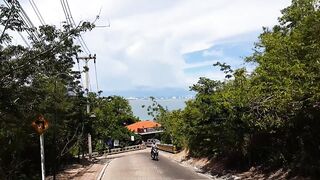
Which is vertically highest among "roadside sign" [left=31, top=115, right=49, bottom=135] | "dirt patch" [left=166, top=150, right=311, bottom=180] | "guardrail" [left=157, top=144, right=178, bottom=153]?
"guardrail" [left=157, top=144, right=178, bottom=153]

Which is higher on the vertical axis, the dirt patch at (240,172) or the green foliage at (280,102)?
the green foliage at (280,102)

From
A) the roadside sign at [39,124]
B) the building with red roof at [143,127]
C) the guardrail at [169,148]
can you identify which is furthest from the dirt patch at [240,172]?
the building with red roof at [143,127]

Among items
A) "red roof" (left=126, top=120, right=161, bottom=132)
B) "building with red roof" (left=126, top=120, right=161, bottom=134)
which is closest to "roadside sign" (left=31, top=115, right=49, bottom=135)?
"building with red roof" (left=126, top=120, right=161, bottom=134)

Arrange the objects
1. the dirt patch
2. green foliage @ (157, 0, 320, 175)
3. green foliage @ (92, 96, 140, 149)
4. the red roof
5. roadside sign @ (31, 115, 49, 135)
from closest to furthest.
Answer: green foliage @ (157, 0, 320, 175) < roadside sign @ (31, 115, 49, 135) < the dirt patch < green foliage @ (92, 96, 140, 149) < the red roof

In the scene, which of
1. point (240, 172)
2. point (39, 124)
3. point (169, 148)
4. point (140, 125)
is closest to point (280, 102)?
point (39, 124)

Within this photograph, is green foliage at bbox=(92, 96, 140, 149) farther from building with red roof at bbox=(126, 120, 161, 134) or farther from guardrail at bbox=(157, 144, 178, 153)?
guardrail at bbox=(157, 144, 178, 153)

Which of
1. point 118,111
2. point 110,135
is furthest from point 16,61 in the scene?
point 118,111

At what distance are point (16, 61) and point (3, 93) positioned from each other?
933mm

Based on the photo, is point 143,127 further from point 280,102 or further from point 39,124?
point 280,102

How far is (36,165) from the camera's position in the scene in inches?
1062

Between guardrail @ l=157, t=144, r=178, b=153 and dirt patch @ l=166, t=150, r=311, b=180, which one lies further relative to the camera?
guardrail @ l=157, t=144, r=178, b=153

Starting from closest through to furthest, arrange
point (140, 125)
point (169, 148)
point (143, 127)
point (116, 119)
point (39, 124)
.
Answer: point (39, 124)
point (169, 148)
point (116, 119)
point (143, 127)
point (140, 125)

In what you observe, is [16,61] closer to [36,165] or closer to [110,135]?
[36,165]

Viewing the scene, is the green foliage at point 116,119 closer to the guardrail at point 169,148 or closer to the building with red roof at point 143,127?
the building with red roof at point 143,127
